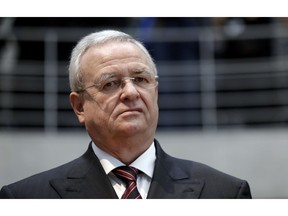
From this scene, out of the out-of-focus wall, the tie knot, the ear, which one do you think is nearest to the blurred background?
the out-of-focus wall

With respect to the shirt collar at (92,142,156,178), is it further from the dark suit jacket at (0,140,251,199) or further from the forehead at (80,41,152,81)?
the forehead at (80,41,152,81)

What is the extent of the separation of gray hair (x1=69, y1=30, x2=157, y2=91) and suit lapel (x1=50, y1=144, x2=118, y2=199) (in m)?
0.16

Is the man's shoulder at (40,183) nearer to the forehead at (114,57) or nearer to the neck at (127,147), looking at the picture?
the neck at (127,147)

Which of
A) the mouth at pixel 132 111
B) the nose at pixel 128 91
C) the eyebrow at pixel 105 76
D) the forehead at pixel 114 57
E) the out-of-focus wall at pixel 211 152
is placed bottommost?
the out-of-focus wall at pixel 211 152

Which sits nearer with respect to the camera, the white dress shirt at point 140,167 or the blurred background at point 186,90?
the white dress shirt at point 140,167

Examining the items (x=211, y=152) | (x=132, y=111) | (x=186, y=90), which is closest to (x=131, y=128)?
(x=132, y=111)

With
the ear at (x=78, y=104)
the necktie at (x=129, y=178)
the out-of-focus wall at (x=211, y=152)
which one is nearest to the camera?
the necktie at (x=129, y=178)

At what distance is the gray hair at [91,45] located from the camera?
1.45 m

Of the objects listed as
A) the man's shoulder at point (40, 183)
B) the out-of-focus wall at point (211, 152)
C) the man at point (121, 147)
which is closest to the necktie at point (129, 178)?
the man at point (121, 147)

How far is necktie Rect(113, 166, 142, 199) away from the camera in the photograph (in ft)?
4.57

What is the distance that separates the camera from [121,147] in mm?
1444
